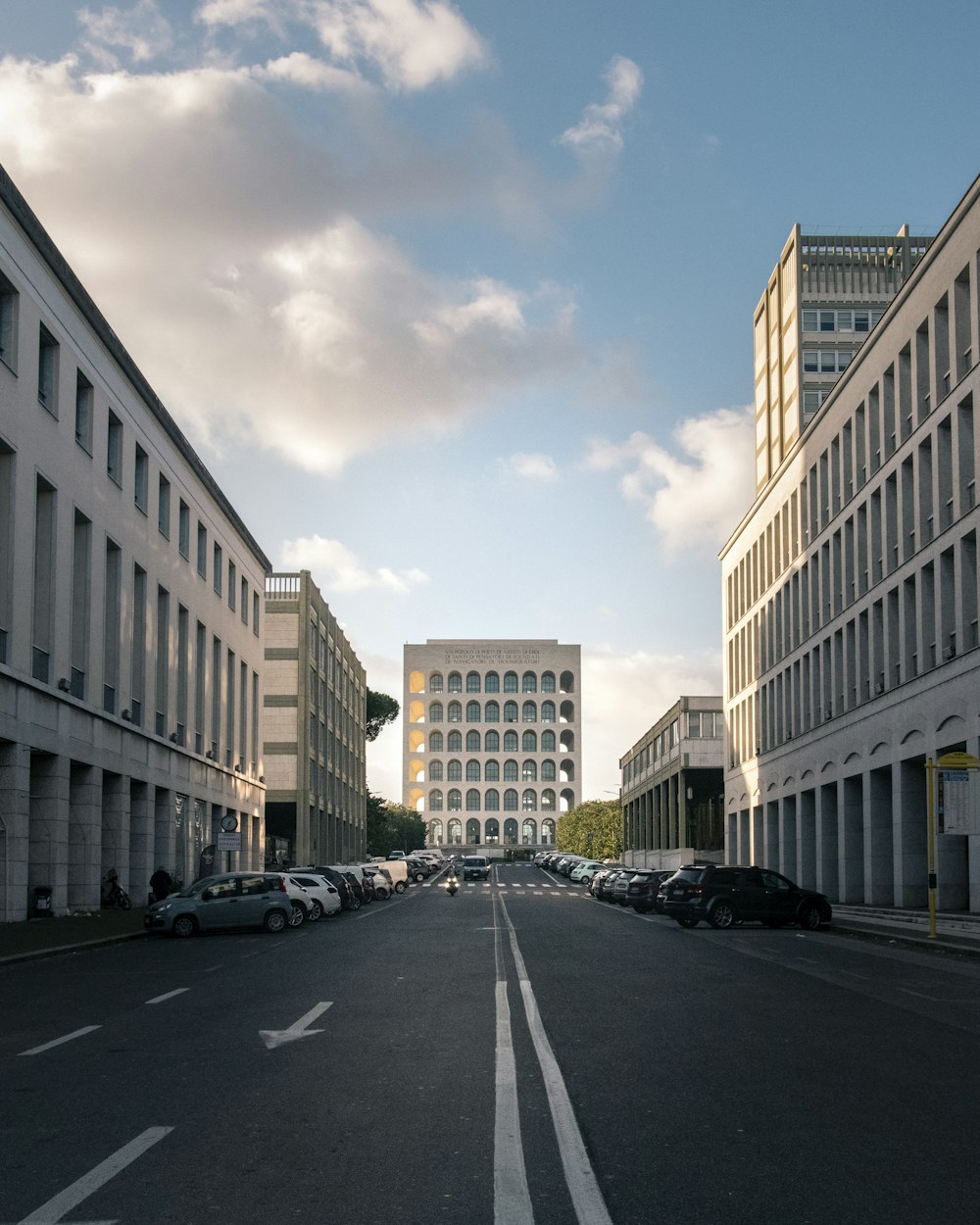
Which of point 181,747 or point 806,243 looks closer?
point 181,747

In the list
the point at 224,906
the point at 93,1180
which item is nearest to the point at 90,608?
the point at 224,906

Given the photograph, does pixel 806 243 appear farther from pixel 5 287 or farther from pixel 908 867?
pixel 5 287

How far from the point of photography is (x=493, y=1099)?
950 centimetres

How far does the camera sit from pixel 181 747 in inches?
1993

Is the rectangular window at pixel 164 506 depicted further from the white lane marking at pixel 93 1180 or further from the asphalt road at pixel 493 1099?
the white lane marking at pixel 93 1180

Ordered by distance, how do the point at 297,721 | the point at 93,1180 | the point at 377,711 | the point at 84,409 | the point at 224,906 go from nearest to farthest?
the point at 93,1180 < the point at 224,906 < the point at 84,409 < the point at 297,721 < the point at 377,711

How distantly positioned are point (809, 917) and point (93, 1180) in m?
29.4

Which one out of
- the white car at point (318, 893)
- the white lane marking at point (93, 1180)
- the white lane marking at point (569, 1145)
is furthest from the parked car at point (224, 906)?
the white lane marking at point (93, 1180)

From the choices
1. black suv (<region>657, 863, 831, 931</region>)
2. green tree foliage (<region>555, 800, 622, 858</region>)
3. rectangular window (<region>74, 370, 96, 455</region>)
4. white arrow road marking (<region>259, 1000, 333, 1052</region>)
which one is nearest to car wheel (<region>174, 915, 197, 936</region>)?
black suv (<region>657, 863, 831, 931</region>)

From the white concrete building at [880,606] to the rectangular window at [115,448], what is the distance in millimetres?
24718

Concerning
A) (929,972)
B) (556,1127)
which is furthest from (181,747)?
(556,1127)

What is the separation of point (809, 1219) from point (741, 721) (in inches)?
2793

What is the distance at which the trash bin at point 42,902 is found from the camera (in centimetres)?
3441

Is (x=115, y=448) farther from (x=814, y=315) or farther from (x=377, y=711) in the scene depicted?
(x=377, y=711)
